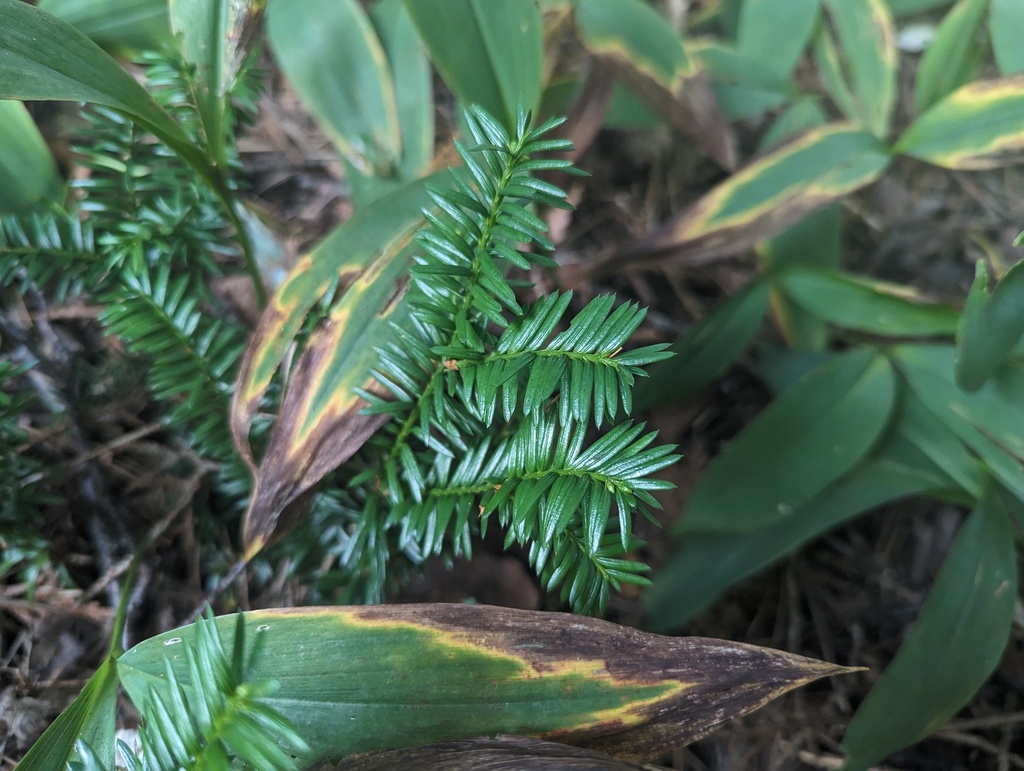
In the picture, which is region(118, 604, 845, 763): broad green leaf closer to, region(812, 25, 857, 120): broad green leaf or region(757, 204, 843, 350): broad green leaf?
region(757, 204, 843, 350): broad green leaf

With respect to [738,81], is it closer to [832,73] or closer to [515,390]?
[832,73]

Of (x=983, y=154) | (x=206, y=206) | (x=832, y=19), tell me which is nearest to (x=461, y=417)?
(x=206, y=206)

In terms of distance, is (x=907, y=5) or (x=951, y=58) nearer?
(x=951, y=58)

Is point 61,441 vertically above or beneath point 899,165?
beneath

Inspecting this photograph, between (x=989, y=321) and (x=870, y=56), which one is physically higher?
(x=870, y=56)

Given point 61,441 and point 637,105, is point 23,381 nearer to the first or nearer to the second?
point 61,441

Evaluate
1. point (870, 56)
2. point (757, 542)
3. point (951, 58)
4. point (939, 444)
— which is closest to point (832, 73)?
point (870, 56)
